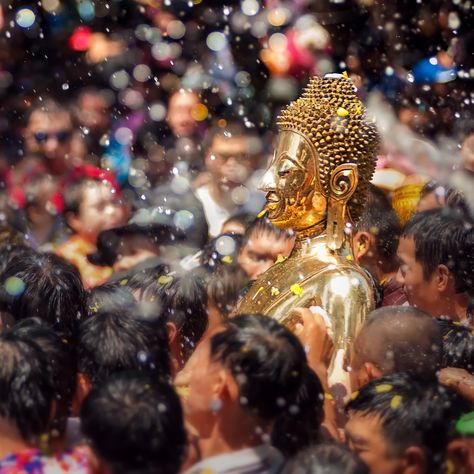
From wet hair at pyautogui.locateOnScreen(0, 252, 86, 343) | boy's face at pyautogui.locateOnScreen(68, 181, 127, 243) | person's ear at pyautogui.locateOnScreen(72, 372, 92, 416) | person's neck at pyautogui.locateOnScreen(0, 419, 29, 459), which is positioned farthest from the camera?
boy's face at pyautogui.locateOnScreen(68, 181, 127, 243)

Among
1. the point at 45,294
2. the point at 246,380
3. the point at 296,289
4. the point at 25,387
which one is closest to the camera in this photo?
the point at 246,380

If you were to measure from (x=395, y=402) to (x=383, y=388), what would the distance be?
92 mm

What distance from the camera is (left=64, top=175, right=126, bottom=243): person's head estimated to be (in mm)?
7012

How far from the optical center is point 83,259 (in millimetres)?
6758

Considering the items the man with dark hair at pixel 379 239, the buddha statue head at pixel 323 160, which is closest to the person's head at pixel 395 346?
the buddha statue head at pixel 323 160

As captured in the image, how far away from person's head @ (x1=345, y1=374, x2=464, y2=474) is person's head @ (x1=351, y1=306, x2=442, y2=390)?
0.39 m

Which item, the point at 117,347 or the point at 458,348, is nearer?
the point at 117,347

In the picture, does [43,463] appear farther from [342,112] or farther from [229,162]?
[229,162]

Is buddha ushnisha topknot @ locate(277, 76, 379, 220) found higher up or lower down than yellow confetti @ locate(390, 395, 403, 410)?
higher up

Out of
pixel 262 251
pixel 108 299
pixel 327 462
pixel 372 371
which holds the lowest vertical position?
pixel 262 251

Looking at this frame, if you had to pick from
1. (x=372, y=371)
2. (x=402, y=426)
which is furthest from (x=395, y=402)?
(x=372, y=371)

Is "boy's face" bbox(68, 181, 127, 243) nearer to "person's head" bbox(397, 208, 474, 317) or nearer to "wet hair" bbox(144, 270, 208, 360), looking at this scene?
"wet hair" bbox(144, 270, 208, 360)

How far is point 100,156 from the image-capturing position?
8.16 metres

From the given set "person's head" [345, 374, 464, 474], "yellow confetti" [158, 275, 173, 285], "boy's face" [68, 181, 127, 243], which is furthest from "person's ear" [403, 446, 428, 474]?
"boy's face" [68, 181, 127, 243]
